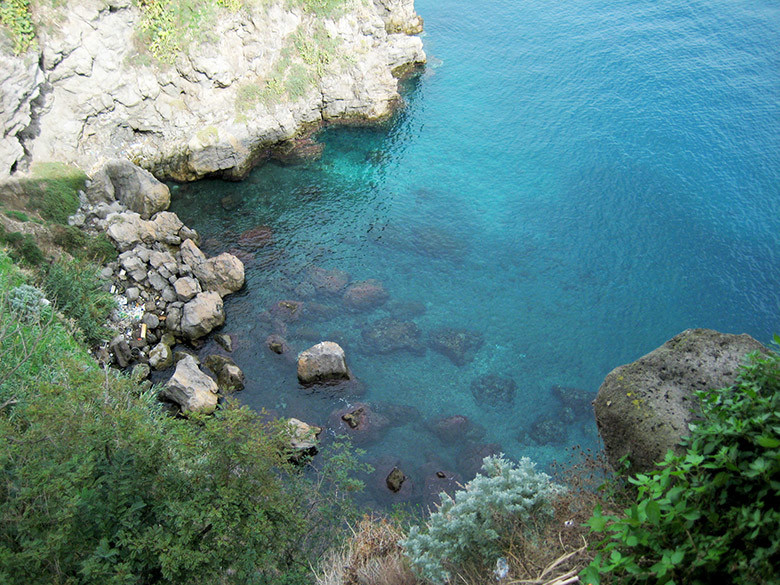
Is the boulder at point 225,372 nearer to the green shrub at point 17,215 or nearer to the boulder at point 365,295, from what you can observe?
the boulder at point 365,295

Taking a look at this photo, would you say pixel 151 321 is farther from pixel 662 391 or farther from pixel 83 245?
pixel 662 391

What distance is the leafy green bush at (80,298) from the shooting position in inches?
1099

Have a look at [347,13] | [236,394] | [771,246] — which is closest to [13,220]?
[236,394]

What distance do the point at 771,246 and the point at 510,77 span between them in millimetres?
27263

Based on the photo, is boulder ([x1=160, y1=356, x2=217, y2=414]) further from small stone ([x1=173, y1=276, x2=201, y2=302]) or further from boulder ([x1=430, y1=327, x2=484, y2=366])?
boulder ([x1=430, y1=327, x2=484, y2=366])

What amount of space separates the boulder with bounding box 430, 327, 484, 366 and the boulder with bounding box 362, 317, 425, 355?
1.00m

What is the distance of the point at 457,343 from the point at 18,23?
1260 inches

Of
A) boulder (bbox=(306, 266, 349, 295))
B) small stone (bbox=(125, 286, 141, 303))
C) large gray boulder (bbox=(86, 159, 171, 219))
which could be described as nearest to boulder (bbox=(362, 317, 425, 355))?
boulder (bbox=(306, 266, 349, 295))

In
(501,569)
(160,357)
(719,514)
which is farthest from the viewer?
(160,357)

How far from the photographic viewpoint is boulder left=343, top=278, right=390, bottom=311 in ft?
111

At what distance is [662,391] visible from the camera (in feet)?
41.9

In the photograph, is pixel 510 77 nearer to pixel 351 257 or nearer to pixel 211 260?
pixel 351 257

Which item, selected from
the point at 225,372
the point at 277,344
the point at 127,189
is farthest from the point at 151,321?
the point at 127,189

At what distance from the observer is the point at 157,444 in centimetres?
1355
